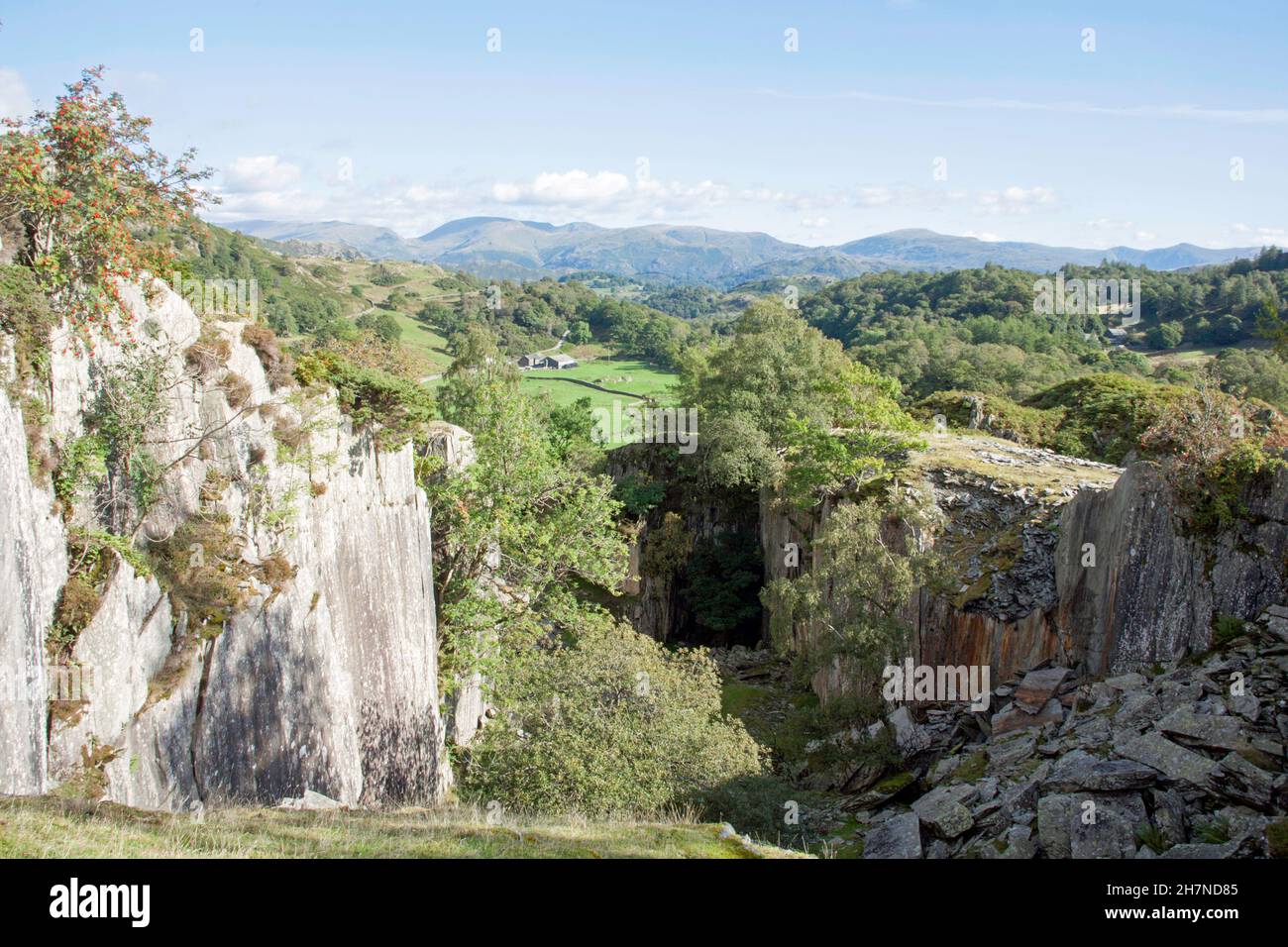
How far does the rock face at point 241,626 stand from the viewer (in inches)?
364

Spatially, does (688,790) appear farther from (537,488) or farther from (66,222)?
(66,222)

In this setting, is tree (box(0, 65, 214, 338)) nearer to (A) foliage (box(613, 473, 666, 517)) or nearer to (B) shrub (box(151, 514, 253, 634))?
(B) shrub (box(151, 514, 253, 634))

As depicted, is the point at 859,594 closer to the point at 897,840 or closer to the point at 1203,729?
the point at 897,840

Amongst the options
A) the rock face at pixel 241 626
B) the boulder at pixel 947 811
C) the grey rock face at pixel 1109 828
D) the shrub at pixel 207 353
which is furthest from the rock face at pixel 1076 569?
the shrub at pixel 207 353

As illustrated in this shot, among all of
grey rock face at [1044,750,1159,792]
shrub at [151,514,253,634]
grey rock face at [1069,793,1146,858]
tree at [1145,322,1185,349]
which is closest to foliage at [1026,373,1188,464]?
grey rock face at [1044,750,1159,792]

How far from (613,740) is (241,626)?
20.0 ft

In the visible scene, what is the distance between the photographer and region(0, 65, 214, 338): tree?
1036 cm

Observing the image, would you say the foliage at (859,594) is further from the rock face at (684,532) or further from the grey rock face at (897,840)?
the rock face at (684,532)

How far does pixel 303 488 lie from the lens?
13781mm

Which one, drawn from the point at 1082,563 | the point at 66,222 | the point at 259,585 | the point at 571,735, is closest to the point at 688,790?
the point at 571,735

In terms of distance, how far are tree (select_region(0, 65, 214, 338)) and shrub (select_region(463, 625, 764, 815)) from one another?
916cm

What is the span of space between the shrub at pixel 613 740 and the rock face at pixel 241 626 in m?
2.70

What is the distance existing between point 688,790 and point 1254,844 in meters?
7.76

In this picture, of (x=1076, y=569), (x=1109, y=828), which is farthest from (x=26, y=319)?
(x=1076, y=569)
